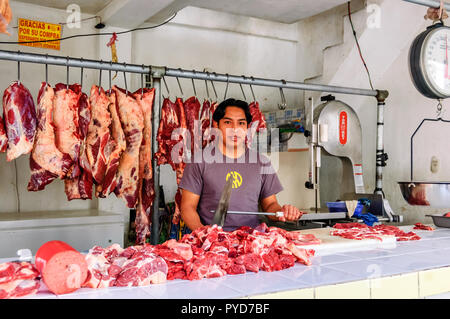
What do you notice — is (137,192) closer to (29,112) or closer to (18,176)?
(29,112)

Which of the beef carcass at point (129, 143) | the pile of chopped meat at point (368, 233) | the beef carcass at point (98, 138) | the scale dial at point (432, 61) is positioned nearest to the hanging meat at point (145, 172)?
the beef carcass at point (129, 143)

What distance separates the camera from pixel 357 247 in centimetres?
260

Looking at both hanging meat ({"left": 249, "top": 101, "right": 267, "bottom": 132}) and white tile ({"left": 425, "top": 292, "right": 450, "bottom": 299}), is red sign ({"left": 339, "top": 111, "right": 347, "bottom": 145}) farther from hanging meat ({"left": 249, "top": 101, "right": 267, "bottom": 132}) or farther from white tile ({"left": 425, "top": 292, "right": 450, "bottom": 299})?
white tile ({"left": 425, "top": 292, "right": 450, "bottom": 299})

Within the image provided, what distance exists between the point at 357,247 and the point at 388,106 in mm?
2863

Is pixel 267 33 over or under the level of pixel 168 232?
over

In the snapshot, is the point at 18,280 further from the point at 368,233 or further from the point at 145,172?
the point at 145,172

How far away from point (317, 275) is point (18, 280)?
3.87 ft

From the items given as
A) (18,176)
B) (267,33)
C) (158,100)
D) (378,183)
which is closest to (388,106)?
(378,183)

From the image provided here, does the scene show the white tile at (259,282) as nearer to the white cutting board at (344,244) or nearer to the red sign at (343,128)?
the white cutting board at (344,244)

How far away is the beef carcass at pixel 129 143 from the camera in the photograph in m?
3.94

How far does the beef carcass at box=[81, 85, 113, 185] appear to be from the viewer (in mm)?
3770

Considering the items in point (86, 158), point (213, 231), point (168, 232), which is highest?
point (86, 158)

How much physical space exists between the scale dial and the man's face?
4.46 feet

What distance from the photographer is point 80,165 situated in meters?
3.76
